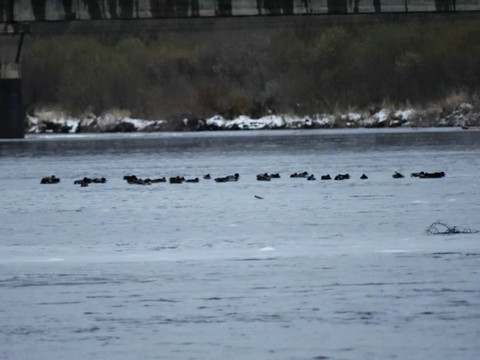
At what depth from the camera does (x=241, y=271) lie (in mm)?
17266

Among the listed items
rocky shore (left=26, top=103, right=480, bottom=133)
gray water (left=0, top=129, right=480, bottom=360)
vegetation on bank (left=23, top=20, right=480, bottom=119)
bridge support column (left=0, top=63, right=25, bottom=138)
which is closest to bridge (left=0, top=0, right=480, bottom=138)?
bridge support column (left=0, top=63, right=25, bottom=138)

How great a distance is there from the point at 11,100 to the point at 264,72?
86.5ft

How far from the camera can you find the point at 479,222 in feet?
75.2

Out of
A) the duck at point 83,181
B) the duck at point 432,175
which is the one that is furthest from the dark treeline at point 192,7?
the duck at point 432,175

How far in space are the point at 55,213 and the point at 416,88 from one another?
240 feet

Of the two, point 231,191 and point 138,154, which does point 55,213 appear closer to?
point 231,191

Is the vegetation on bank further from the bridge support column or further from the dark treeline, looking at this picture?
the dark treeline

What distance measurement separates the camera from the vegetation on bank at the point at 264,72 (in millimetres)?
99500

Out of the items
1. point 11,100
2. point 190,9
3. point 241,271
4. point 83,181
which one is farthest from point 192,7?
point 241,271

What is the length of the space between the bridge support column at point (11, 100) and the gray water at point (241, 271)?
47.5m

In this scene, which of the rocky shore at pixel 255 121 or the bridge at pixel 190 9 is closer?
the bridge at pixel 190 9

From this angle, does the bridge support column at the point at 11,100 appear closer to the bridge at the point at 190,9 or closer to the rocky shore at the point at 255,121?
the bridge at the point at 190,9

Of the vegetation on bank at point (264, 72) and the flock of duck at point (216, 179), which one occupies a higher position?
the vegetation on bank at point (264, 72)

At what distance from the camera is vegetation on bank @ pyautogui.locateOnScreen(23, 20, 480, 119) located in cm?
9950
